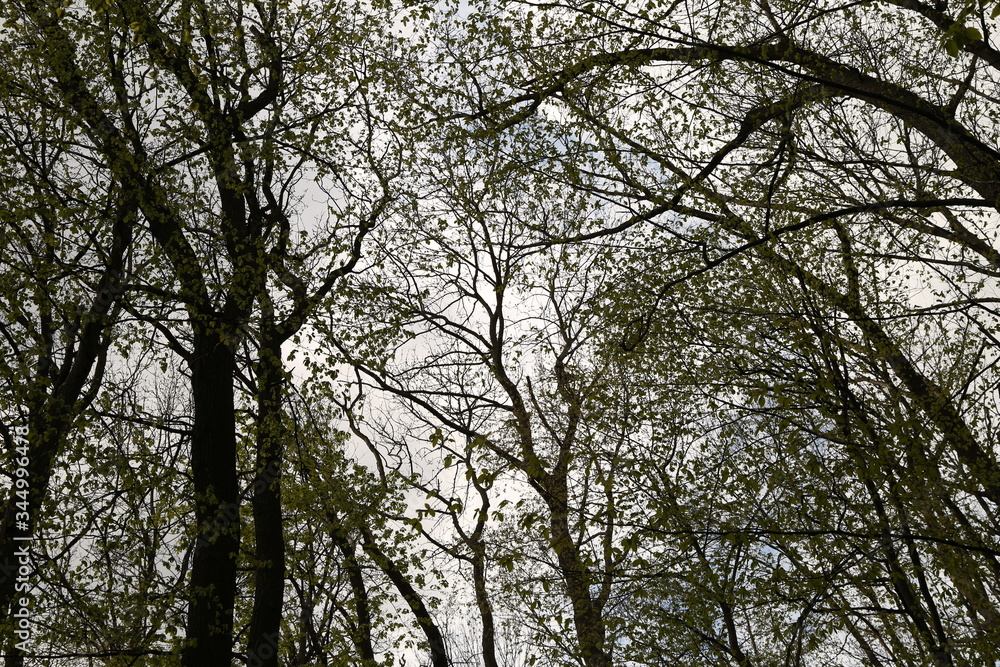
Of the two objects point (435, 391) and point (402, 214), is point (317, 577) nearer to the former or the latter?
point (435, 391)

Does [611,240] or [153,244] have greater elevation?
[611,240]

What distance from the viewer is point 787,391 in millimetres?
8305

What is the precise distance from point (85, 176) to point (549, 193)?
7.87 metres

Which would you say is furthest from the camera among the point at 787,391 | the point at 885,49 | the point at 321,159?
the point at 321,159

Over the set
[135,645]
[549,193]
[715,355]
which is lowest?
[135,645]

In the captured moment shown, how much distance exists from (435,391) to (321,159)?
24.0 ft

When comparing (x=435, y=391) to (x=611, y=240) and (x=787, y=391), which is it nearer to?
(x=611, y=240)

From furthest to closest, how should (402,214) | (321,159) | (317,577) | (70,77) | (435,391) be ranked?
(435,391) < (402,214) < (317,577) < (321,159) < (70,77)

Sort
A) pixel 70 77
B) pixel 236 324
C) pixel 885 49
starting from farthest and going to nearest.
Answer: pixel 885 49
pixel 236 324
pixel 70 77

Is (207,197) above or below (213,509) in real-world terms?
above

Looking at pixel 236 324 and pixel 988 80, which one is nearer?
pixel 236 324

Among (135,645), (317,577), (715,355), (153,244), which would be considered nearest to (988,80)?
(715,355)

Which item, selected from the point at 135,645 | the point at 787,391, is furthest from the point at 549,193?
the point at 135,645

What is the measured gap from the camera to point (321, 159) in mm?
12820
